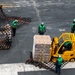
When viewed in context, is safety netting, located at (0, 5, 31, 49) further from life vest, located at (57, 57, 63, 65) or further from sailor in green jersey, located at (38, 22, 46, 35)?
life vest, located at (57, 57, 63, 65)

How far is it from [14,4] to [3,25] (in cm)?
544

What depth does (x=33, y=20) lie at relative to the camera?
26.2 m

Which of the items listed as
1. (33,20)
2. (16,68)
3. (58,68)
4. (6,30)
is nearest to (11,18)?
(33,20)

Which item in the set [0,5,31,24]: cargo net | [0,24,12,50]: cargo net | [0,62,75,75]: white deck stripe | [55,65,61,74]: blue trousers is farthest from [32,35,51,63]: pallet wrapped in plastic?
[0,5,31,24]: cargo net

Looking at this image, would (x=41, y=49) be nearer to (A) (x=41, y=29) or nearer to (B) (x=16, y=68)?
(B) (x=16, y=68)

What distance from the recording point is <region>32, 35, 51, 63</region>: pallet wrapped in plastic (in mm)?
19016

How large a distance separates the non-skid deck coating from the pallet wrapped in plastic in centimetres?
137

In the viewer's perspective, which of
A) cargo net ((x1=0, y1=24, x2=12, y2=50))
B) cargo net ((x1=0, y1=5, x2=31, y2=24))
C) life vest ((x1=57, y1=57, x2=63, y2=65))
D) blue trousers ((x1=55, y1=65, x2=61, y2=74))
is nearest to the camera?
life vest ((x1=57, y1=57, x2=63, y2=65))

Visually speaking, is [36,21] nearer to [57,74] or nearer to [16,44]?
[16,44]

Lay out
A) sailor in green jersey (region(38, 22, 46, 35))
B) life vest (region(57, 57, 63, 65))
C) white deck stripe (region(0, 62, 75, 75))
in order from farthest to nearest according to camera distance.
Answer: sailor in green jersey (region(38, 22, 46, 35)) < white deck stripe (region(0, 62, 75, 75)) < life vest (region(57, 57, 63, 65))

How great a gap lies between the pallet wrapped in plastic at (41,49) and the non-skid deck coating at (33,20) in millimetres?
1365

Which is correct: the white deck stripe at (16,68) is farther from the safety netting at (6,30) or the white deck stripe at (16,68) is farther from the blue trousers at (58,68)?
the safety netting at (6,30)

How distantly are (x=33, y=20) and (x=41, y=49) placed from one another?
7466 mm

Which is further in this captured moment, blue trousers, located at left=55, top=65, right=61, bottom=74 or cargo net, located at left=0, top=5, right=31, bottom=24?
cargo net, located at left=0, top=5, right=31, bottom=24
